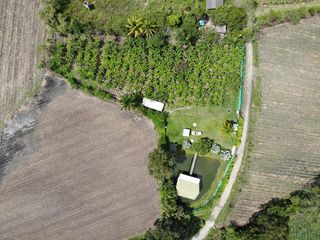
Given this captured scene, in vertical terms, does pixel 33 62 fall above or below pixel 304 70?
below

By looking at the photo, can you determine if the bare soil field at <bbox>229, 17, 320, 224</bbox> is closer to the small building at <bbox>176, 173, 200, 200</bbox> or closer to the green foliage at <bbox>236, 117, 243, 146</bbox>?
the green foliage at <bbox>236, 117, 243, 146</bbox>

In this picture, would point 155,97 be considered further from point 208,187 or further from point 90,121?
point 208,187

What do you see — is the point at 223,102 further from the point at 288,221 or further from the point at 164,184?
the point at 288,221

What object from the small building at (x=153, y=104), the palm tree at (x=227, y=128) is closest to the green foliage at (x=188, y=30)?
the small building at (x=153, y=104)

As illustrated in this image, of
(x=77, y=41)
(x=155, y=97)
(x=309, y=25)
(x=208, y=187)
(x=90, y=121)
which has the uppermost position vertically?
(x=309, y=25)

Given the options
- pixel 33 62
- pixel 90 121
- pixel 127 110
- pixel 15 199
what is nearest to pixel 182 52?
pixel 127 110

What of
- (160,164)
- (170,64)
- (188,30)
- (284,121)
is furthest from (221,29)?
(160,164)

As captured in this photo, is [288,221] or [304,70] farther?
[304,70]

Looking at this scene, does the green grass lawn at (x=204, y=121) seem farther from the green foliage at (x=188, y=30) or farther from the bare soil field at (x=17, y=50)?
the bare soil field at (x=17, y=50)
